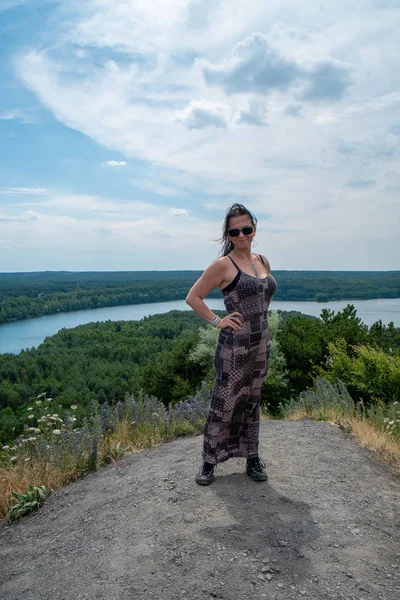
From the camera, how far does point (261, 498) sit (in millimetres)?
3242

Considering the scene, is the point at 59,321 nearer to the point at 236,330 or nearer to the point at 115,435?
the point at 115,435

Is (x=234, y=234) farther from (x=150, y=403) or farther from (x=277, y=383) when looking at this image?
(x=277, y=383)

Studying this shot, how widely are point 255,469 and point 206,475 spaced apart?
14.2 inches

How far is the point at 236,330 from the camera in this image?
3.23 meters

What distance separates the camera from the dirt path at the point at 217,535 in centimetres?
245

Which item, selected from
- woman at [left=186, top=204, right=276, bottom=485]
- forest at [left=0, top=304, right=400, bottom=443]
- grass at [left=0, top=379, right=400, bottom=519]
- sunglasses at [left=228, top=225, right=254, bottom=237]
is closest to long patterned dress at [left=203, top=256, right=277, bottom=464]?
woman at [left=186, top=204, right=276, bottom=485]

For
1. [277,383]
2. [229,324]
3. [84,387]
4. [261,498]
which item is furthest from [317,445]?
[84,387]

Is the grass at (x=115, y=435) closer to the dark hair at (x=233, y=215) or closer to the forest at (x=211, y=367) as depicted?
the forest at (x=211, y=367)

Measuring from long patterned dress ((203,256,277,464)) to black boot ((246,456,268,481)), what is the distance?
5 centimetres

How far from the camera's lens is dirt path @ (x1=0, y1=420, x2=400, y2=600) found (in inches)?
96.4

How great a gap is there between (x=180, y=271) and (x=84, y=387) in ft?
265

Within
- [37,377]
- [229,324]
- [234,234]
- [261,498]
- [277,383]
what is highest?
[234,234]

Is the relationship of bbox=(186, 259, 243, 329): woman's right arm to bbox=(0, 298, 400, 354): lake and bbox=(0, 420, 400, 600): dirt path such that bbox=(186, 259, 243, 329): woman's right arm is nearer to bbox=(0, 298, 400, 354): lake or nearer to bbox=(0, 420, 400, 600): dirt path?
bbox=(0, 420, 400, 600): dirt path

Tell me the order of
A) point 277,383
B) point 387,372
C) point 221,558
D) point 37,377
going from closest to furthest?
point 221,558 → point 387,372 → point 277,383 → point 37,377
